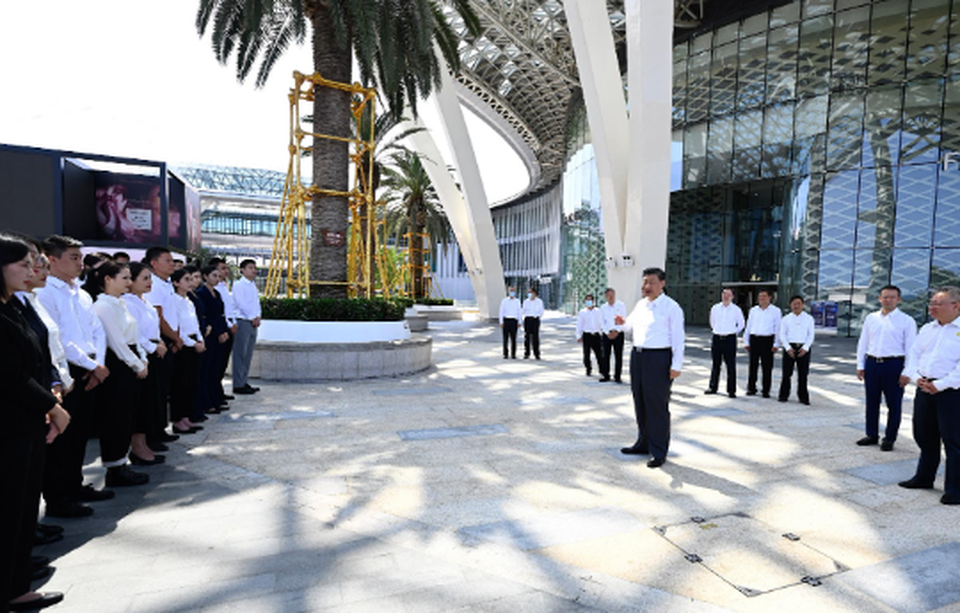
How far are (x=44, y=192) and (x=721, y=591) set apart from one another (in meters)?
23.2

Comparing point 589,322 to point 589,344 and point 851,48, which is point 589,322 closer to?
point 589,344

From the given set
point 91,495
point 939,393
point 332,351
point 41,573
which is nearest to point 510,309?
point 332,351

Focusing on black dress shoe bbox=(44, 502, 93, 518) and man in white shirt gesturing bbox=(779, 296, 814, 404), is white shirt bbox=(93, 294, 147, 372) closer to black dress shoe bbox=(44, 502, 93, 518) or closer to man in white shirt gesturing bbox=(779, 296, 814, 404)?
black dress shoe bbox=(44, 502, 93, 518)

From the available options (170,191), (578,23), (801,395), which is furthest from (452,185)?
(801,395)

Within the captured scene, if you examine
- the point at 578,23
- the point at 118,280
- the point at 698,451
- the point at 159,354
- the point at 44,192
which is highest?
the point at 578,23

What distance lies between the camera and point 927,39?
2011 cm

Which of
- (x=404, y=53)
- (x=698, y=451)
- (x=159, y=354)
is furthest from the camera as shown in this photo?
(x=404, y=53)

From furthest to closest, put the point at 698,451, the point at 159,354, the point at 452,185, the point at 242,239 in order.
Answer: the point at 242,239 < the point at 452,185 < the point at 698,451 < the point at 159,354

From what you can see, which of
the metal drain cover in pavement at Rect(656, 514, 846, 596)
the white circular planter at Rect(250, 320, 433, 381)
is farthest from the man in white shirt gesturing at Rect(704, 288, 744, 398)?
the metal drain cover in pavement at Rect(656, 514, 846, 596)

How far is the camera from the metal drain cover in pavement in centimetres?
304

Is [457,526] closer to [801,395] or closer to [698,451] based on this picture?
[698,451]

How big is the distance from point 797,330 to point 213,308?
30.8ft

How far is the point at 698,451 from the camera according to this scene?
572cm

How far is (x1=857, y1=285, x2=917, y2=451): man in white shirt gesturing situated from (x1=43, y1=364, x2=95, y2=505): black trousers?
304 inches
